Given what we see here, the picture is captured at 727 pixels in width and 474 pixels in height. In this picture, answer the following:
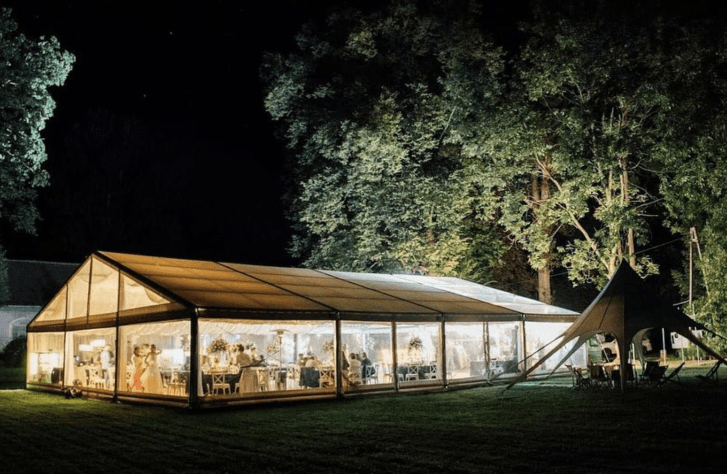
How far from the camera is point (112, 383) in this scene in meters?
15.5

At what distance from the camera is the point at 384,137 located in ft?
82.2

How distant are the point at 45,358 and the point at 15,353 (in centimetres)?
1264

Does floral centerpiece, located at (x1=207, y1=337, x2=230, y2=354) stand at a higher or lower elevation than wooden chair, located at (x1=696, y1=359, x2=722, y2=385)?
higher

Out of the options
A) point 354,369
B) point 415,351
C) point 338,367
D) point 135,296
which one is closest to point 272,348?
point 354,369

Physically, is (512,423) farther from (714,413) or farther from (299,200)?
(299,200)

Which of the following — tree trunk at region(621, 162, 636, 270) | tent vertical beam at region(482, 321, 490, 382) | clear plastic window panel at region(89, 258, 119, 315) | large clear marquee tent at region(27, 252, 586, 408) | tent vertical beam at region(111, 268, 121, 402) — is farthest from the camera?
tree trunk at region(621, 162, 636, 270)

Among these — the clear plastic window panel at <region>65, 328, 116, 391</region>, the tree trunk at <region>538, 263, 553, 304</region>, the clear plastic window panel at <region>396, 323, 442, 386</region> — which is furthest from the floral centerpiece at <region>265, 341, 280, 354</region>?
the tree trunk at <region>538, 263, 553, 304</region>

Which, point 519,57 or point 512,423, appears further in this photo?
point 519,57

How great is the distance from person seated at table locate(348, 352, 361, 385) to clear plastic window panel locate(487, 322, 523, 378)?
4.07 metres

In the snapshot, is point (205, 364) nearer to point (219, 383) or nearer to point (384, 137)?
point (219, 383)

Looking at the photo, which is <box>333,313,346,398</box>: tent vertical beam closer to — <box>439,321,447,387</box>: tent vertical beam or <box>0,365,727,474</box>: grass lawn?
<box>0,365,727,474</box>: grass lawn

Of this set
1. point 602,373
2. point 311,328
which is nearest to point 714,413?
point 602,373

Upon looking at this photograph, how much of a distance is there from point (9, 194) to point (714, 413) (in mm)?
18087

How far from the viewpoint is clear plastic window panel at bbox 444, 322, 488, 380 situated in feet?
57.8
